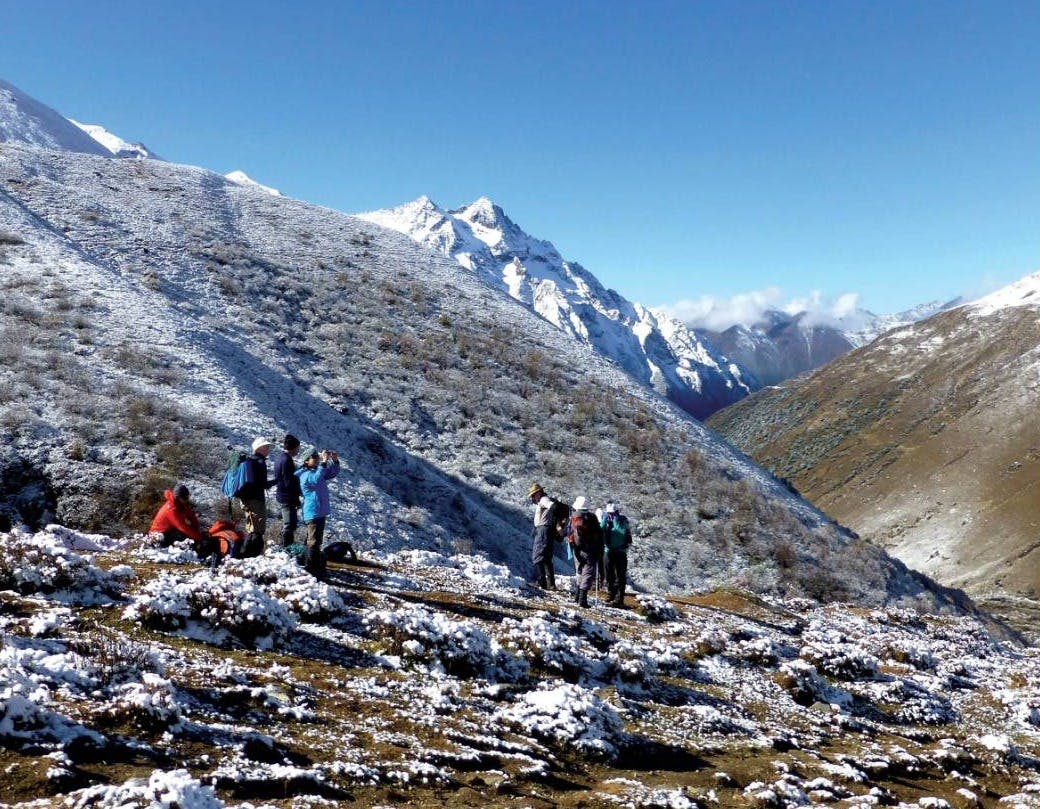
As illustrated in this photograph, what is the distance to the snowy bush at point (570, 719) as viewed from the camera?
9852mm

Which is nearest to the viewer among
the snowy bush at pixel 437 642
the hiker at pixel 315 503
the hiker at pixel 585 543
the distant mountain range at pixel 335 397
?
the snowy bush at pixel 437 642

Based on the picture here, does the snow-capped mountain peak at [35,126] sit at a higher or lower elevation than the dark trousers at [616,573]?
higher

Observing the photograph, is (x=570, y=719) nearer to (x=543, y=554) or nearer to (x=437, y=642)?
(x=437, y=642)

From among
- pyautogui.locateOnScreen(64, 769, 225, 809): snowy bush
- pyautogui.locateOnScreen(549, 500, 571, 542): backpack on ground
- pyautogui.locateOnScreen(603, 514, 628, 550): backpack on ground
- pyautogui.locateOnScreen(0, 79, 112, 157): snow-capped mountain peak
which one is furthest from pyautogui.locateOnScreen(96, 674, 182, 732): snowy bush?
pyautogui.locateOnScreen(0, 79, 112, 157): snow-capped mountain peak

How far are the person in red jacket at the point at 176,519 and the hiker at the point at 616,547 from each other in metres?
10.9

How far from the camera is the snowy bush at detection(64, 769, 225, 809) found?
5375 mm

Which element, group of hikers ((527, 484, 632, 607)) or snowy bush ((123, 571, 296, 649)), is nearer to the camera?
snowy bush ((123, 571, 296, 649))

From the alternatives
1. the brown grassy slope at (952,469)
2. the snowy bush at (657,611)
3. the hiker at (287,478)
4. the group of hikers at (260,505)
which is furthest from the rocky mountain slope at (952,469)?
the hiker at (287,478)

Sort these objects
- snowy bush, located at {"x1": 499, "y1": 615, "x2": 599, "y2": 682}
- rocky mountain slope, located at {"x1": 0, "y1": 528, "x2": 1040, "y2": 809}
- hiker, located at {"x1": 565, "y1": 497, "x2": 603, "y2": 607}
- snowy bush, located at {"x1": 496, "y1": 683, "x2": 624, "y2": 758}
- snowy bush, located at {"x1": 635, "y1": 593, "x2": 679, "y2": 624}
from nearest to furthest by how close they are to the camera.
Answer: rocky mountain slope, located at {"x1": 0, "y1": 528, "x2": 1040, "y2": 809}, snowy bush, located at {"x1": 496, "y1": 683, "x2": 624, "y2": 758}, snowy bush, located at {"x1": 499, "y1": 615, "x2": 599, "y2": 682}, hiker, located at {"x1": 565, "y1": 497, "x2": 603, "y2": 607}, snowy bush, located at {"x1": 635, "y1": 593, "x2": 679, "y2": 624}

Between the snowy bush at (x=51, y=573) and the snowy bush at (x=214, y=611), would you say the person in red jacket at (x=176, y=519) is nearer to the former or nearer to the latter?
the snowy bush at (x=51, y=573)

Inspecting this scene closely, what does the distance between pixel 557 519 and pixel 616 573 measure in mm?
2408

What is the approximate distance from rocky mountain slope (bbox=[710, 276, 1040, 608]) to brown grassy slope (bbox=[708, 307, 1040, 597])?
0.25 meters

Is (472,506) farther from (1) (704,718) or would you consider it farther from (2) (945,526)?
(2) (945,526)

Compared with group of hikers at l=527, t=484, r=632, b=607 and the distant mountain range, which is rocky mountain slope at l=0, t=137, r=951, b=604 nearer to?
Result: the distant mountain range
